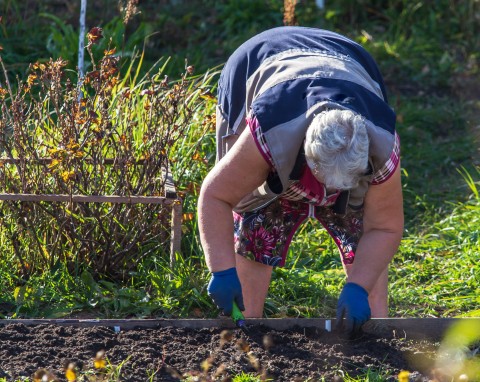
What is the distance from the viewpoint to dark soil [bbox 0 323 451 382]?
299 centimetres

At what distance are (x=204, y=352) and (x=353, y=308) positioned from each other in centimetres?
56

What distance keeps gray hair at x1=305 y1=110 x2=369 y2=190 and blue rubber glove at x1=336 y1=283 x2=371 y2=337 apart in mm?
560

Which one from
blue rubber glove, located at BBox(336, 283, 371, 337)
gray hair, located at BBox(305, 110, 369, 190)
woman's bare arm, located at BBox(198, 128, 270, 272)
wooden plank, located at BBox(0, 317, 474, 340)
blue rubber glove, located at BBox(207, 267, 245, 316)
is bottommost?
wooden plank, located at BBox(0, 317, 474, 340)

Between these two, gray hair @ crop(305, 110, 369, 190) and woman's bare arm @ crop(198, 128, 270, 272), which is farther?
woman's bare arm @ crop(198, 128, 270, 272)

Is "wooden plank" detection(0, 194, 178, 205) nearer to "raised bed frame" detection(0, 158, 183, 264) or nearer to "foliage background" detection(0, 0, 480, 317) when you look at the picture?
"raised bed frame" detection(0, 158, 183, 264)

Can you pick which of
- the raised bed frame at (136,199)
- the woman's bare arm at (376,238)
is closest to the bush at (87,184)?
the raised bed frame at (136,199)

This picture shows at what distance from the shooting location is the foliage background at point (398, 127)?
3986 mm

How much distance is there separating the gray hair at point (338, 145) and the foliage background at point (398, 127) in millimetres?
1359

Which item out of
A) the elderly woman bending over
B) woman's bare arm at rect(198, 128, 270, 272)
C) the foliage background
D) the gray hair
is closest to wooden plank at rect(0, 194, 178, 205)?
the foliage background

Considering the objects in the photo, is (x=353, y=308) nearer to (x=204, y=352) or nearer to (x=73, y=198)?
(x=204, y=352)

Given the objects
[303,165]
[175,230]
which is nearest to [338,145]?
[303,165]

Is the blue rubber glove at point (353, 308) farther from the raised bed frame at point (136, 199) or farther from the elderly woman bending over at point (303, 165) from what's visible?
the raised bed frame at point (136, 199)

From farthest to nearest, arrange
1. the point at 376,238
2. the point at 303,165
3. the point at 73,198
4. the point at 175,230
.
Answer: the point at 175,230, the point at 73,198, the point at 376,238, the point at 303,165

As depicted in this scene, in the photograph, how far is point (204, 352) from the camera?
3.13 meters
